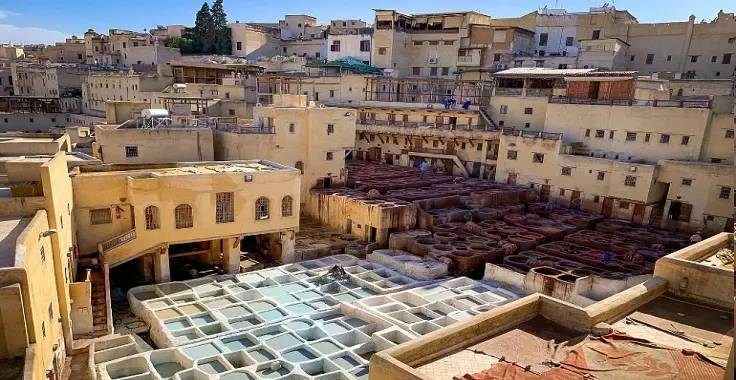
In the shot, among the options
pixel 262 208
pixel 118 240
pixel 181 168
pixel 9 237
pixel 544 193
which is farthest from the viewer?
pixel 544 193

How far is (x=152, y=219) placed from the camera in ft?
73.8

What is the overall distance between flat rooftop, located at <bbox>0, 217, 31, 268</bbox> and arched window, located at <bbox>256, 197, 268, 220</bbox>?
10.7 metres

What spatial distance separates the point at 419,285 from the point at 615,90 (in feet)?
85.2

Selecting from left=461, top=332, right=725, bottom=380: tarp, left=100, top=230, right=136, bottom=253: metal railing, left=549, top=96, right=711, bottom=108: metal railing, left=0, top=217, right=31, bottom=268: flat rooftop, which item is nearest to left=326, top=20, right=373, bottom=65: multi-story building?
left=549, top=96, right=711, bottom=108: metal railing

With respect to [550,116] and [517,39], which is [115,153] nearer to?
[550,116]

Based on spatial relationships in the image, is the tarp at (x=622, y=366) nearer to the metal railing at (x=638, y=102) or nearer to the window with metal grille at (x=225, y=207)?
the window with metal grille at (x=225, y=207)

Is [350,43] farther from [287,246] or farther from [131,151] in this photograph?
[287,246]

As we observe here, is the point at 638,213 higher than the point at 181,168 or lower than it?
lower

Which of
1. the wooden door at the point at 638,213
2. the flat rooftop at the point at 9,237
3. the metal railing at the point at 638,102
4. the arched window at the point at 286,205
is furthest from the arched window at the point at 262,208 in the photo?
the metal railing at the point at 638,102

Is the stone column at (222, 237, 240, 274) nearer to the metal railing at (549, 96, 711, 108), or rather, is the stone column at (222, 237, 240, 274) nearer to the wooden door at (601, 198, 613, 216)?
the wooden door at (601, 198, 613, 216)

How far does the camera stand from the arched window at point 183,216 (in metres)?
23.0

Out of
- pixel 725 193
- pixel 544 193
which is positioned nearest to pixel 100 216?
pixel 544 193

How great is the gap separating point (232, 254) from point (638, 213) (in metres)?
28.4

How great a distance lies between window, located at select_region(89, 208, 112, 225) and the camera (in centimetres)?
Result: 2180
